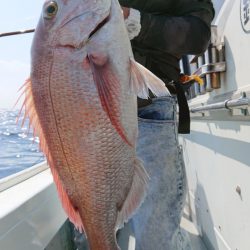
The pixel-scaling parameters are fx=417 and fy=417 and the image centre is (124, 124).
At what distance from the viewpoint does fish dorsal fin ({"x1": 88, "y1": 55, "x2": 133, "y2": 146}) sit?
1.36 metres

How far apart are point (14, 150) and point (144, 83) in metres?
2.62

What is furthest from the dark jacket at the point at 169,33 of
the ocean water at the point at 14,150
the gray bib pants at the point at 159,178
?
the ocean water at the point at 14,150

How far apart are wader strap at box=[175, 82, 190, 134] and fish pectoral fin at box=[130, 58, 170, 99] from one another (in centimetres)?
87

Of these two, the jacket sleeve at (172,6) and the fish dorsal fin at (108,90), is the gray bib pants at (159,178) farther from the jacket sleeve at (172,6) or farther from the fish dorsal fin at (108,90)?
the fish dorsal fin at (108,90)

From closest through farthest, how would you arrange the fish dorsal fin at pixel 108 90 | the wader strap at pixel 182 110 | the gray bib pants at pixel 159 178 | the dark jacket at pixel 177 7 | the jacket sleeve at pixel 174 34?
the fish dorsal fin at pixel 108 90, the jacket sleeve at pixel 174 34, the dark jacket at pixel 177 7, the gray bib pants at pixel 159 178, the wader strap at pixel 182 110

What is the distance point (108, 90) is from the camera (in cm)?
136

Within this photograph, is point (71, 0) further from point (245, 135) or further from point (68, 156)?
point (245, 135)

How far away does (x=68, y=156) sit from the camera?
4.56ft

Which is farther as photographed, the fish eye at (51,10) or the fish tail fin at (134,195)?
the fish tail fin at (134,195)

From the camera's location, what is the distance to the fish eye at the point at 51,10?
140 cm

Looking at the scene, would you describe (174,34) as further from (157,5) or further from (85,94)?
(85,94)

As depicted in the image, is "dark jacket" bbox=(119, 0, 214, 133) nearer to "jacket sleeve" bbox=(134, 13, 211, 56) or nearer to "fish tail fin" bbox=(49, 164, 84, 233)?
"jacket sleeve" bbox=(134, 13, 211, 56)

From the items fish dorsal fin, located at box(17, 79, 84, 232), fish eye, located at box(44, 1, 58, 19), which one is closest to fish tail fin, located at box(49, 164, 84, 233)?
fish dorsal fin, located at box(17, 79, 84, 232)

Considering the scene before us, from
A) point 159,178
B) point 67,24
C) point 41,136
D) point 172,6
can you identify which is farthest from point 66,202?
point 172,6
